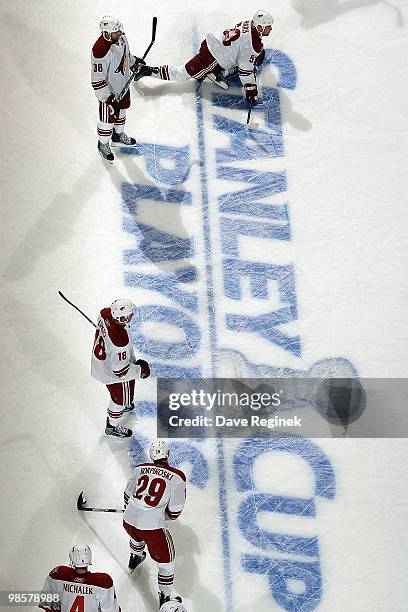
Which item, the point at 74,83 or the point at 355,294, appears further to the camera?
the point at 74,83

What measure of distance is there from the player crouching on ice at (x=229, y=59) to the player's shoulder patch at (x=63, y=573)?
332cm

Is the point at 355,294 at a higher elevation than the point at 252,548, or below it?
higher

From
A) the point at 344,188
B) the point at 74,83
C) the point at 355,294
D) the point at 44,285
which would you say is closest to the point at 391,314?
the point at 355,294

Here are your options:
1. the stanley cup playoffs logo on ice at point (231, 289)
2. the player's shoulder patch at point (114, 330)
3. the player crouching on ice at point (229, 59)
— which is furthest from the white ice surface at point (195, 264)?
the player's shoulder patch at point (114, 330)

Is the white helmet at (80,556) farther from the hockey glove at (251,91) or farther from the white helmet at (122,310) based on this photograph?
the hockey glove at (251,91)

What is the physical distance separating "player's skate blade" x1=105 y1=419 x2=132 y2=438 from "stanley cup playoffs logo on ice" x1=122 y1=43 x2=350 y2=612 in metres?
0.09

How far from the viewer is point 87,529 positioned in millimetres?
6043

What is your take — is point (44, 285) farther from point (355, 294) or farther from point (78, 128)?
point (355, 294)

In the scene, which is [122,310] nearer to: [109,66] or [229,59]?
[109,66]

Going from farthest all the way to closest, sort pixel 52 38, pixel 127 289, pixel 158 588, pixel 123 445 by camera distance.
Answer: pixel 52 38 → pixel 127 289 → pixel 123 445 → pixel 158 588

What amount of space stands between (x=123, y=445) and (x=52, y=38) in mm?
2906

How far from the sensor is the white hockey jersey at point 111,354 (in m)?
5.88

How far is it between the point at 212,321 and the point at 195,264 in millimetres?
390

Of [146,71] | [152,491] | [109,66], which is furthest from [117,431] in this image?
[146,71]
